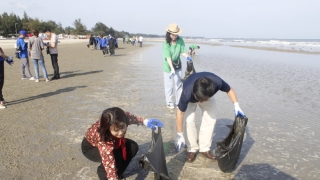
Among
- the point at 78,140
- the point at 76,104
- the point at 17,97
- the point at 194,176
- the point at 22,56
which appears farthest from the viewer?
the point at 22,56

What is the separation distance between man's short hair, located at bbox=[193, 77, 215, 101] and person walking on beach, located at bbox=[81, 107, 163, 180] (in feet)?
1.86

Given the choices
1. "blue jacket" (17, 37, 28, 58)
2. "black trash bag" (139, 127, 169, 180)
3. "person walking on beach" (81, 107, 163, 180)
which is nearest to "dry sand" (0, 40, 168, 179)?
"person walking on beach" (81, 107, 163, 180)

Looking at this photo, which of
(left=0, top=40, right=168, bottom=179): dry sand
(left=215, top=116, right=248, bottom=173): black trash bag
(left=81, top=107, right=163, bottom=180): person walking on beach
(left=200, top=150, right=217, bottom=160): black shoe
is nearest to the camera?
(left=81, top=107, right=163, bottom=180): person walking on beach

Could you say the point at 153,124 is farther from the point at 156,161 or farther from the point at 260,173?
the point at 260,173

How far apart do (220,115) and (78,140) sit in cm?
275

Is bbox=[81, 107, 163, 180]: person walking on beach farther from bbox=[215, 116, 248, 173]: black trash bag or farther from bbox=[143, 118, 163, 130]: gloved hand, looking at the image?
bbox=[215, 116, 248, 173]: black trash bag

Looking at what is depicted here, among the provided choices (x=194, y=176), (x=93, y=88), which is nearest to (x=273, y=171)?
(x=194, y=176)

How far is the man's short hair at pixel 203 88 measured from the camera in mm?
2652

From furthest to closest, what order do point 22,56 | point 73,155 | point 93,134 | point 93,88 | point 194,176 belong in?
point 22,56, point 93,88, point 73,155, point 194,176, point 93,134

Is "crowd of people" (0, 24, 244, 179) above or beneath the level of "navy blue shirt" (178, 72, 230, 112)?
beneath

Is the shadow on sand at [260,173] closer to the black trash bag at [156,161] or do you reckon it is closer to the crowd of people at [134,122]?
the crowd of people at [134,122]

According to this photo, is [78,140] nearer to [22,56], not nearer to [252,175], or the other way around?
[252,175]

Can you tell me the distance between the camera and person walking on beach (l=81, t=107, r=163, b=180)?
2.34m

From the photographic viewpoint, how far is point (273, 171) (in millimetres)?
3158
